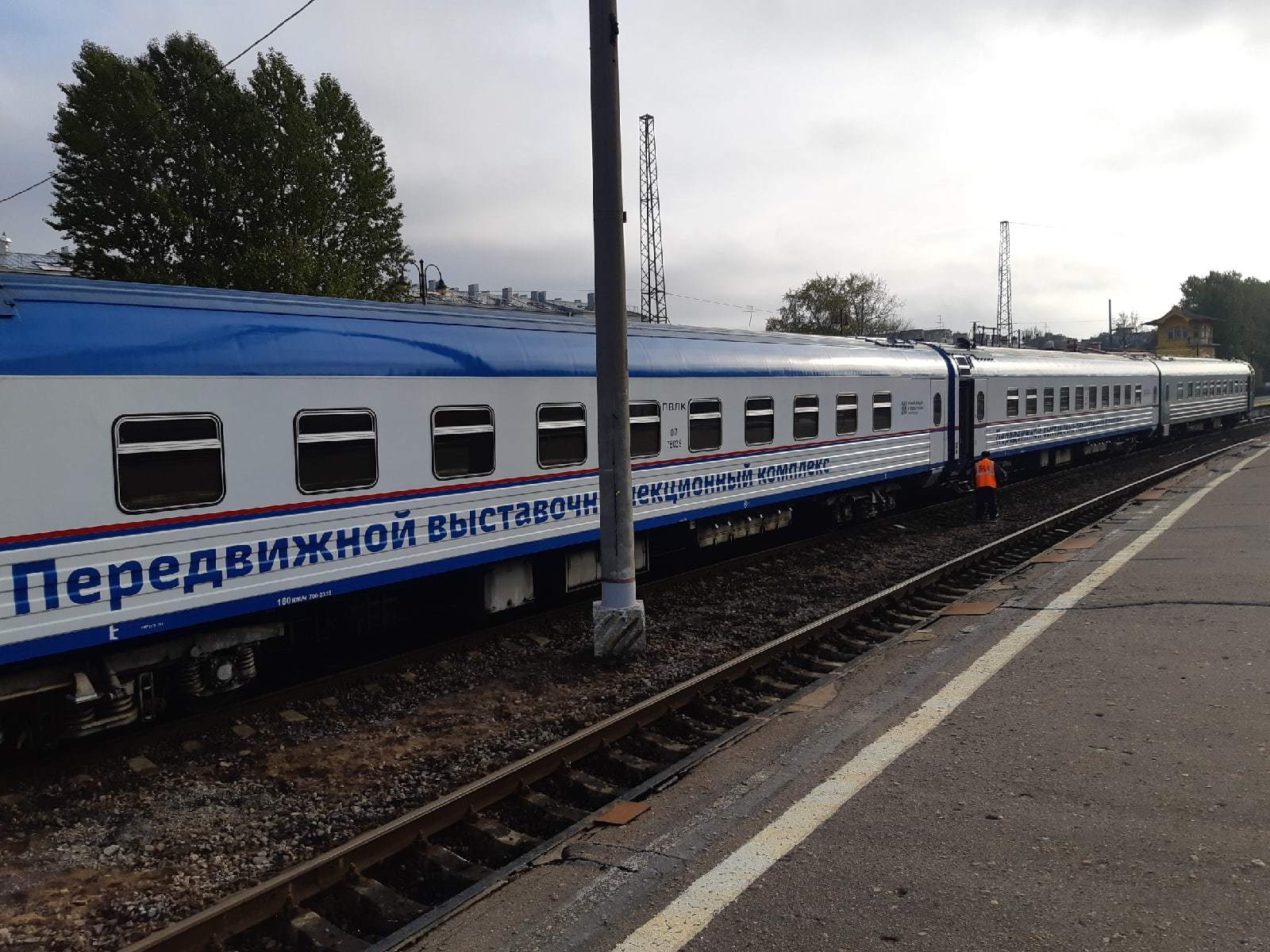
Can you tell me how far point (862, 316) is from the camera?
74375 mm

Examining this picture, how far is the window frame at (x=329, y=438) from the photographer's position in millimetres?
7824

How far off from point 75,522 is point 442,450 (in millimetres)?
3389

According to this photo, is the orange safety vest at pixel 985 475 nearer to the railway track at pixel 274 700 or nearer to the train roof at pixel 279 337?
the railway track at pixel 274 700

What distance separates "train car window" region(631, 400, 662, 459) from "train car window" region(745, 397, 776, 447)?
6.68 feet

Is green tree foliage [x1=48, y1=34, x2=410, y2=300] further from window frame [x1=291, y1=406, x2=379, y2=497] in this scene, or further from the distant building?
window frame [x1=291, y1=406, x2=379, y2=497]

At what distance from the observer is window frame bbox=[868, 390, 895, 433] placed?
54.2 feet

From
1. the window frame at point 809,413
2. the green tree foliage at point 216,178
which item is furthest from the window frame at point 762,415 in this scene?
the green tree foliage at point 216,178

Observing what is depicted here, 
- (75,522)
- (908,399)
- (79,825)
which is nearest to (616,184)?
(75,522)

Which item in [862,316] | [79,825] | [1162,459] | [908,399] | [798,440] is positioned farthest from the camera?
[862,316]

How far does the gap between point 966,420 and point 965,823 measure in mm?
15996

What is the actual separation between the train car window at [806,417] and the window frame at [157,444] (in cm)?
913

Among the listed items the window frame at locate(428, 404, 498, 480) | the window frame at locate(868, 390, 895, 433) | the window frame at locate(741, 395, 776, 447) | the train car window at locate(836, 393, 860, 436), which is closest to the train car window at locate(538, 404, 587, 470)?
the window frame at locate(428, 404, 498, 480)

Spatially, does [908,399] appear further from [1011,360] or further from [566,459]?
[566,459]

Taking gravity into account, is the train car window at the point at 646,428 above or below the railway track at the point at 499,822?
above
